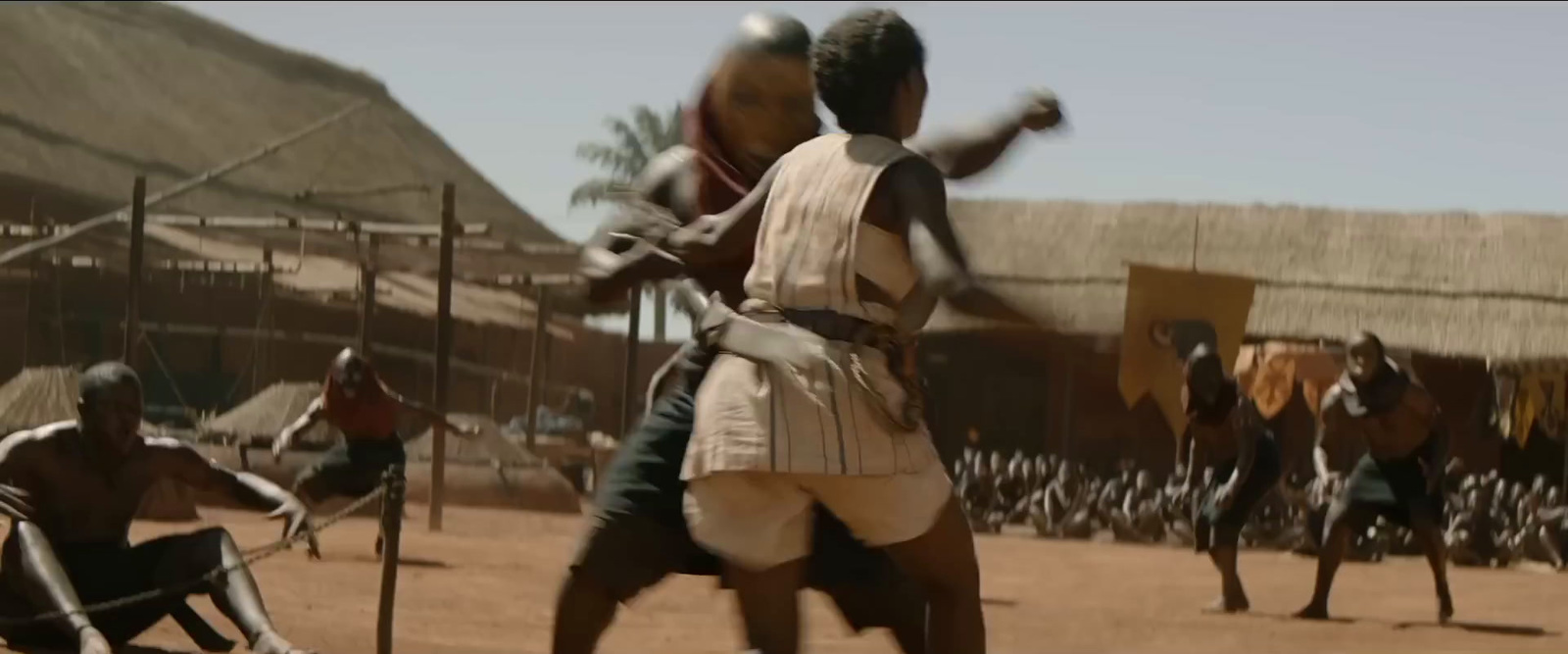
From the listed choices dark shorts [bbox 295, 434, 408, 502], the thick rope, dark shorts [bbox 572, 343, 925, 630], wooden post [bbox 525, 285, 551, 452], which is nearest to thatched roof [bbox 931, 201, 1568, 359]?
wooden post [bbox 525, 285, 551, 452]

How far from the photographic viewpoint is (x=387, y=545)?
732 cm

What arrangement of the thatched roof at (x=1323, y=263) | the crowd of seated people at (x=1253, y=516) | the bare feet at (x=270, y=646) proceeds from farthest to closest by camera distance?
the thatched roof at (x=1323, y=263), the crowd of seated people at (x=1253, y=516), the bare feet at (x=270, y=646)

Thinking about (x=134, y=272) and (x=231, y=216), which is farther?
(x=231, y=216)

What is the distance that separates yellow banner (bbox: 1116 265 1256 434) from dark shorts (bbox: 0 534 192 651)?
15111mm

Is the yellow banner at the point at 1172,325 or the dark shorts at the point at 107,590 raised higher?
the yellow banner at the point at 1172,325

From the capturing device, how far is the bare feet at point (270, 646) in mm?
7109

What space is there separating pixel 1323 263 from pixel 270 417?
37.6 feet

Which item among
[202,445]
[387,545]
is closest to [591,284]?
[387,545]

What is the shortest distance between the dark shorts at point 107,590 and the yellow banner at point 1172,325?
49.6ft

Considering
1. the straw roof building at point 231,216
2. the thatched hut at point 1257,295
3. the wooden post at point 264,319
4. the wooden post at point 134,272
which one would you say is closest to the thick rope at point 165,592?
the wooden post at point 134,272

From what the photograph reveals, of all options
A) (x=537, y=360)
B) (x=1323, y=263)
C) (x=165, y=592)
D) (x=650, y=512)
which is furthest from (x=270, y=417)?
(x=650, y=512)

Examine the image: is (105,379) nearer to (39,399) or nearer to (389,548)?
(389,548)

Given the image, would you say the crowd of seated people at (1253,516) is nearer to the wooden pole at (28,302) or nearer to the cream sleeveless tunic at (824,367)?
the wooden pole at (28,302)

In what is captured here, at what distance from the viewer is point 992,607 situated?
40.5 feet
